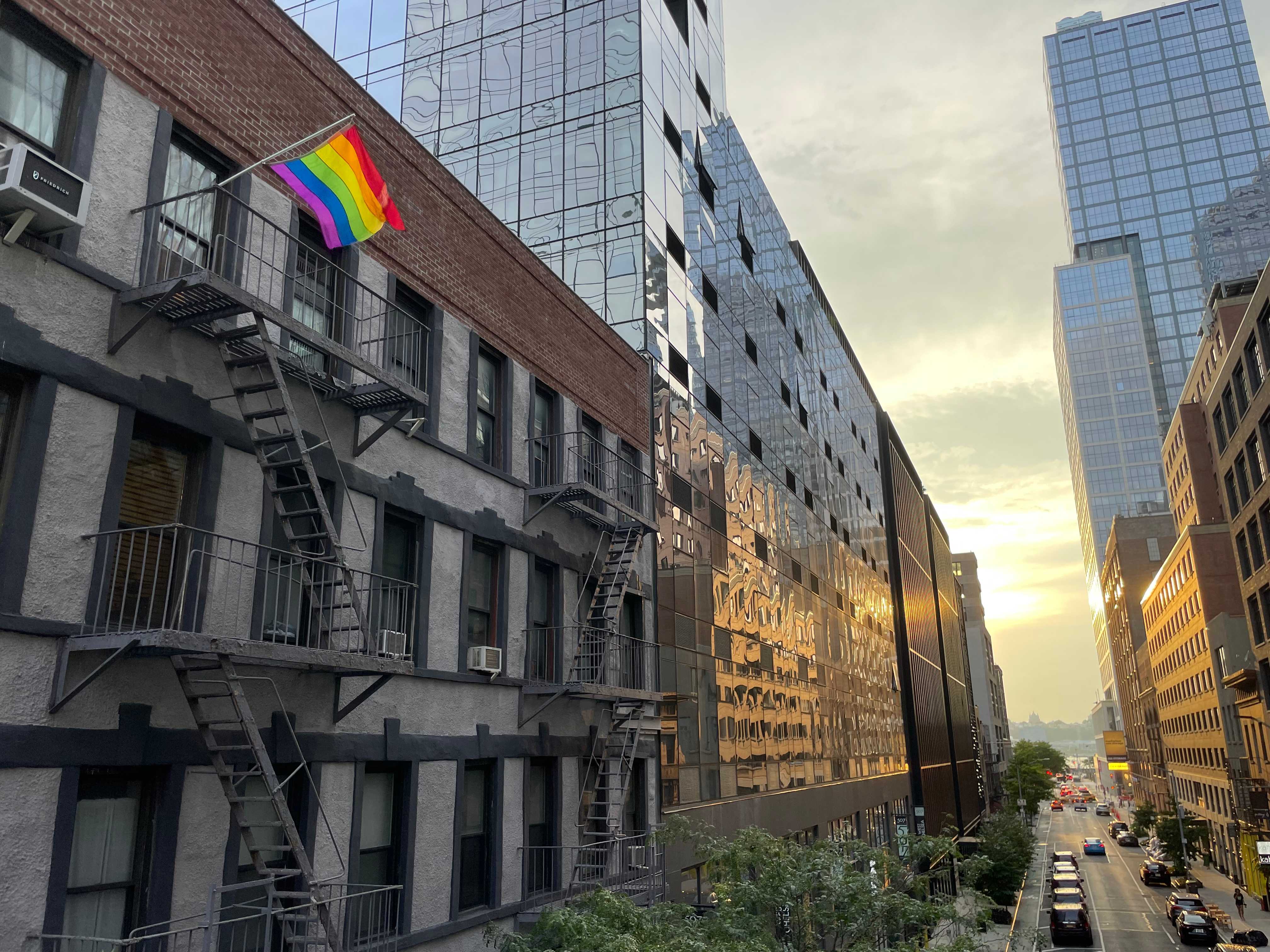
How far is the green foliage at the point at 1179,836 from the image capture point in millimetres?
73375

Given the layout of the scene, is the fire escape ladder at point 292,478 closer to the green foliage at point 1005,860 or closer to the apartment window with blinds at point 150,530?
the apartment window with blinds at point 150,530

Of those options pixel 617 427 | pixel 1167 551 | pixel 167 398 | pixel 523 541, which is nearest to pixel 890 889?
pixel 523 541

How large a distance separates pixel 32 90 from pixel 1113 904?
63455 mm

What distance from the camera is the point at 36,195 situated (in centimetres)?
827

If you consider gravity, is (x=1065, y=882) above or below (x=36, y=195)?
below

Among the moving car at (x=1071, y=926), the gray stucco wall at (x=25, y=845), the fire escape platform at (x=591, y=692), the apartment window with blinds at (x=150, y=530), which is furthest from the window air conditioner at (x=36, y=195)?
the moving car at (x=1071, y=926)

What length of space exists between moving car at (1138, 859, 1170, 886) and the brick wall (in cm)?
6246

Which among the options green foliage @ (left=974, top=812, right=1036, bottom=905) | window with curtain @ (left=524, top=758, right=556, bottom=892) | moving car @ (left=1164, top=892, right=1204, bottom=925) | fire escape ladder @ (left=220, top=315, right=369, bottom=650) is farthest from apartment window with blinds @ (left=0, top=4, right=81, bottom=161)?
moving car @ (left=1164, top=892, right=1204, bottom=925)

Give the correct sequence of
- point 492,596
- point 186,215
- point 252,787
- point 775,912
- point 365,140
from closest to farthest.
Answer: point 252,787, point 186,215, point 365,140, point 775,912, point 492,596

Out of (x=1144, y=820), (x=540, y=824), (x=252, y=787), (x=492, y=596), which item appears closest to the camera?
(x=252, y=787)

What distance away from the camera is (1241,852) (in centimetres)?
6519

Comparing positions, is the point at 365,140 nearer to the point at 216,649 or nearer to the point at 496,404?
the point at 496,404

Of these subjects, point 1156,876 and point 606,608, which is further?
point 1156,876

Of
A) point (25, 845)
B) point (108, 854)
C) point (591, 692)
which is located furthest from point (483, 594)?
point (25, 845)
